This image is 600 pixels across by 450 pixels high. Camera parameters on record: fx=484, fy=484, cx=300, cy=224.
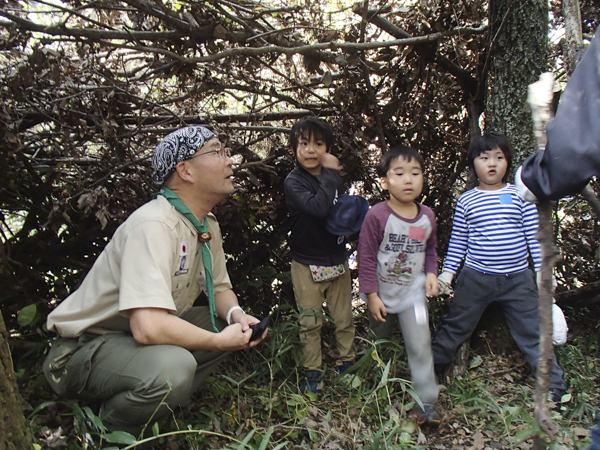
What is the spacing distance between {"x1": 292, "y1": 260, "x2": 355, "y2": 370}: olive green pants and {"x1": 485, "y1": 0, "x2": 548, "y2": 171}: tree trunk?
133cm

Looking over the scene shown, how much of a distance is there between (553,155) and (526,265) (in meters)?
1.69

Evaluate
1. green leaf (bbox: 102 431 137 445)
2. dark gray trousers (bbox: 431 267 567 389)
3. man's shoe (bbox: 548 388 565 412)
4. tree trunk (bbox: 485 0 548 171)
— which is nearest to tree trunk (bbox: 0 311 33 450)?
green leaf (bbox: 102 431 137 445)

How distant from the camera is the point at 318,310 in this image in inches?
123

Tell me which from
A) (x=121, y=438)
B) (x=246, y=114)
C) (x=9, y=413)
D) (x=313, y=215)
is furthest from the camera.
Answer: (x=246, y=114)

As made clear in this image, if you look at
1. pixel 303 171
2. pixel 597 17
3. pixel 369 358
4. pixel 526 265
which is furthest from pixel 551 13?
pixel 369 358

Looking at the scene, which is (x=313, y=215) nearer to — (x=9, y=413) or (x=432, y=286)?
(x=432, y=286)

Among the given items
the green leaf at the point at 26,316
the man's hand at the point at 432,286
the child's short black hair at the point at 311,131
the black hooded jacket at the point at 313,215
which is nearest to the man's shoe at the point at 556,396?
the man's hand at the point at 432,286

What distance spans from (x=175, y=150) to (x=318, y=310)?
4.43 feet

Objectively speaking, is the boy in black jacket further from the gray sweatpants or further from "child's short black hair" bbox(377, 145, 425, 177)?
the gray sweatpants

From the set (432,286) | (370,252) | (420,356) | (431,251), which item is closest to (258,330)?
(370,252)

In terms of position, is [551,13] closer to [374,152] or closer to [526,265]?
[374,152]

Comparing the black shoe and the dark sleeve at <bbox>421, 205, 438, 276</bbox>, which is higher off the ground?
the dark sleeve at <bbox>421, 205, 438, 276</bbox>

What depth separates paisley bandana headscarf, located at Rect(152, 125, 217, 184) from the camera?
Result: 102 inches

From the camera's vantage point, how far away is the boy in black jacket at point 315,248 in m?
3.01
